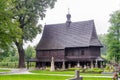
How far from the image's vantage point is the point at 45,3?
61.9m

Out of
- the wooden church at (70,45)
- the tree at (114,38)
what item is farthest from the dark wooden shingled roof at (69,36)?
the tree at (114,38)

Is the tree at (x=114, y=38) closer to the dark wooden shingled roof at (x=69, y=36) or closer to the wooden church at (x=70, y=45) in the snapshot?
the wooden church at (x=70, y=45)

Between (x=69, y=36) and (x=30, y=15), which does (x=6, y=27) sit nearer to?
(x=30, y=15)

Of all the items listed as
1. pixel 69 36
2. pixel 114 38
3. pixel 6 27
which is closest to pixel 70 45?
pixel 69 36

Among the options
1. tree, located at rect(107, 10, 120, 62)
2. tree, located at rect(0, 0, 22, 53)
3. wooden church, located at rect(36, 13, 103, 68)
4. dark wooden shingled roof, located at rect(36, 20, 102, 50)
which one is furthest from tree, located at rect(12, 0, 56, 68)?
tree, located at rect(0, 0, 22, 53)

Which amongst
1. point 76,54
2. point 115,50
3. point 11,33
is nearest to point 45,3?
point 76,54

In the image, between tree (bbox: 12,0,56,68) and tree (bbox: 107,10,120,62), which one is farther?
tree (bbox: 12,0,56,68)

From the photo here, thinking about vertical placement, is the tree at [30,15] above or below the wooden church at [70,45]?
above

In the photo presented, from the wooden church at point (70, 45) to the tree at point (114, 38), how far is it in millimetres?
2074

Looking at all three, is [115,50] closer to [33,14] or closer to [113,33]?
[113,33]

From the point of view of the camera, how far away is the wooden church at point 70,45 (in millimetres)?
58438

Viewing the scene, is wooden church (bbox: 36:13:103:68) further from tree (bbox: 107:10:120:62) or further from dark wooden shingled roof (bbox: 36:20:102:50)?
tree (bbox: 107:10:120:62)

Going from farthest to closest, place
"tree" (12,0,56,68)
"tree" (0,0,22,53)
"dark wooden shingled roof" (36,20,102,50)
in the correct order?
"tree" (12,0,56,68) → "dark wooden shingled roof" (36,20,102,50) → "tree" (0,0,22,53)

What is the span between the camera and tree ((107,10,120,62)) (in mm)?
56778
